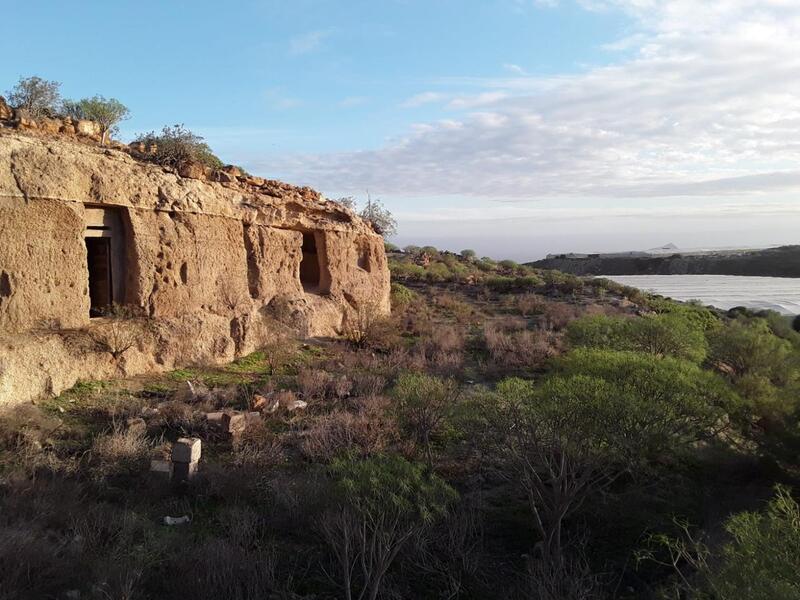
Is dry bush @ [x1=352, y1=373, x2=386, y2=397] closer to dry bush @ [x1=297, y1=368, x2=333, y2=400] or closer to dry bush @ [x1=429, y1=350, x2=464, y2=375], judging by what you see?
dry bush @ [x1=297, y1=368, x2=333, y2=400]

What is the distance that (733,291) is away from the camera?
94.5 ft

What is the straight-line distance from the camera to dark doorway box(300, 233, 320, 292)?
14742mm

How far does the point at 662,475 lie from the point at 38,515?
283 inches

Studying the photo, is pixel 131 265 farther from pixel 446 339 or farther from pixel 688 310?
pixel 688 310

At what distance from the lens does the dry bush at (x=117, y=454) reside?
20.9 feet

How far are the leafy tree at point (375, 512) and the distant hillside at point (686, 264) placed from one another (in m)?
48.2

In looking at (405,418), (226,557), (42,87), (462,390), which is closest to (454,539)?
(226,557)

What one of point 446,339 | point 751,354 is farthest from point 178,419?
point 751,354

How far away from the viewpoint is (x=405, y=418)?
780cm

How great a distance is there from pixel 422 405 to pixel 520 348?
658 cm

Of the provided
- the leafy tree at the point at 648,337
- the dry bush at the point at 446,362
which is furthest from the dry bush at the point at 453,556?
the leafy tree at the point at 648,337

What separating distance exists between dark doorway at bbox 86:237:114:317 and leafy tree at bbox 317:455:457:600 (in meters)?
5.90

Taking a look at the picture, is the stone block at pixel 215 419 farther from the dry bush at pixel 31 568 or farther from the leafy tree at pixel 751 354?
the leafy tree at pixel 751 354

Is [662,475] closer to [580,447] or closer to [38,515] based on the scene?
[580,447]
